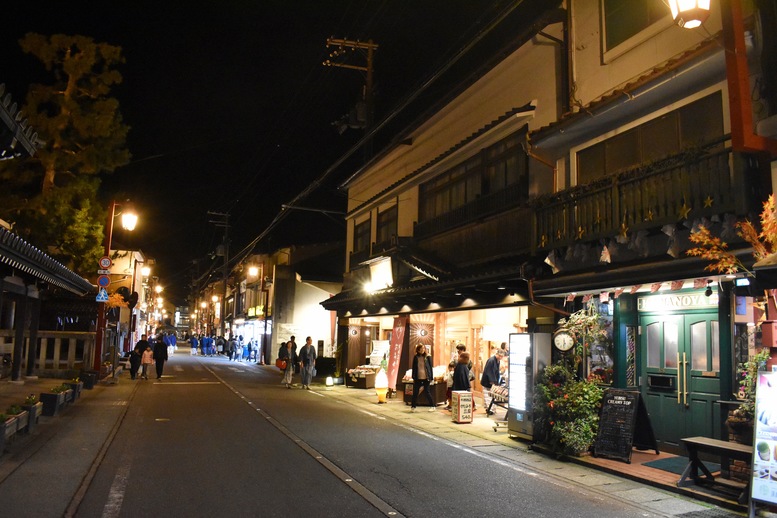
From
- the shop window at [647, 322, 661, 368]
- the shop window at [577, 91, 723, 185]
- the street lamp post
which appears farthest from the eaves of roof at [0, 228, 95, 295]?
the shop window at [647, 322, 661, 368]

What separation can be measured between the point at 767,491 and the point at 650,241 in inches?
187

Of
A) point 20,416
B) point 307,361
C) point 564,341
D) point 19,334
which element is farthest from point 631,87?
point 19,334

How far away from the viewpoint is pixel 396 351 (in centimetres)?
2123

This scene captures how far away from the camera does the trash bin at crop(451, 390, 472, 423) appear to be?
1497 cm

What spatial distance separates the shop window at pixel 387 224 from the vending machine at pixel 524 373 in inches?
460

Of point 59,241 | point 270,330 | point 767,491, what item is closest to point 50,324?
point 59,241

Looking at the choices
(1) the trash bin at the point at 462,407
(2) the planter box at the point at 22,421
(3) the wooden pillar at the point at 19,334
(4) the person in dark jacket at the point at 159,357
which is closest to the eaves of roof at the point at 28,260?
(2) the planter box at the point at 22,421

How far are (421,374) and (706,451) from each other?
33.0 feet

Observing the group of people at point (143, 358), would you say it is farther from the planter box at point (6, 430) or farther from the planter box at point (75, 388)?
the planter box at point (6, 430)

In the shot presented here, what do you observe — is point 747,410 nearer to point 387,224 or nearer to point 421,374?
point 421,374

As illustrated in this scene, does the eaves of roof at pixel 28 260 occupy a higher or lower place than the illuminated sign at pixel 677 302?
higher

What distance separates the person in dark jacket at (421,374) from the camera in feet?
58.2

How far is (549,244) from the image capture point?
12.8 m

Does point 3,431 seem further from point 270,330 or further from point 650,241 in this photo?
point 270,330
